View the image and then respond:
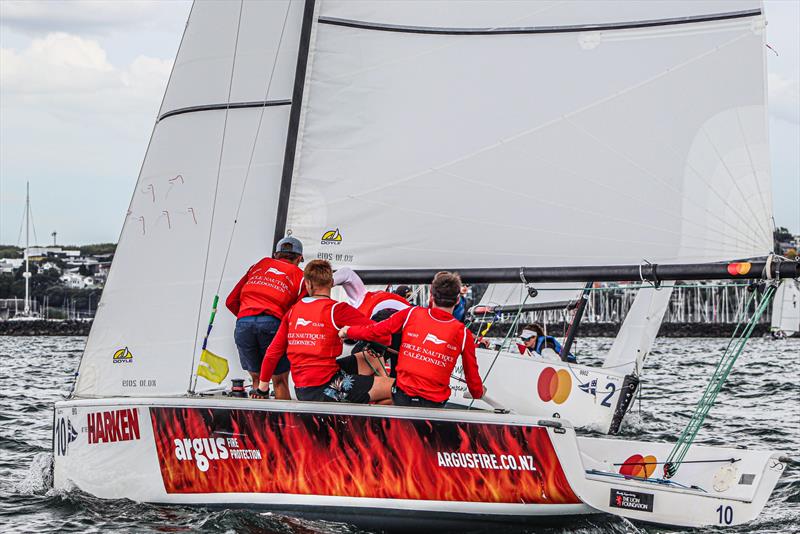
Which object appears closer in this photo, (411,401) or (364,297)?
(411,401)

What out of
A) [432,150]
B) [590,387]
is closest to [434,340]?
[432,150]

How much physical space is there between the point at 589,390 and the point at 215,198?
19.6ft

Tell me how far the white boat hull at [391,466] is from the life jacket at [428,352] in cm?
27

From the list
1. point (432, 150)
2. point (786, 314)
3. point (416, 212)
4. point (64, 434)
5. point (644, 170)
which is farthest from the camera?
point (786, 314)

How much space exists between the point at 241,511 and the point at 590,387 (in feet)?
22.3

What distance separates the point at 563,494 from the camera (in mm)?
6066

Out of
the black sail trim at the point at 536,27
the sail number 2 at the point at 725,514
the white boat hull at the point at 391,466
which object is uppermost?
the black sail trim at the point at 536,27

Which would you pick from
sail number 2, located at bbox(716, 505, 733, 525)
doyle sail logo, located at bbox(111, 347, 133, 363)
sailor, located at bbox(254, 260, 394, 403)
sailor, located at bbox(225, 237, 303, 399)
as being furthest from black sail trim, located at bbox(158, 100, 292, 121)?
sail number 2, located at bbox(716, 505, 733, 525)

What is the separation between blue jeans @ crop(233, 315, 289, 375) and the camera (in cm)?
694

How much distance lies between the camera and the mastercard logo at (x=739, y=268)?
21.0 feet

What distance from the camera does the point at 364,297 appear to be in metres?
7.08

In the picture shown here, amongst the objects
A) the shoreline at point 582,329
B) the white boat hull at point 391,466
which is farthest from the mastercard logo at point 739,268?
the shoreline at point 582,329

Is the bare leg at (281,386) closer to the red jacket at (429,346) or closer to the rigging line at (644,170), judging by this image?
the red jacket at (429,346)

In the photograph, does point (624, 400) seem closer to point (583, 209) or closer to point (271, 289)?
point (583, 209)
